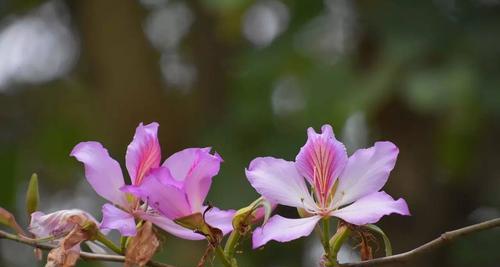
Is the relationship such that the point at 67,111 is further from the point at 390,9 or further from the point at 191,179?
the point at 191,179

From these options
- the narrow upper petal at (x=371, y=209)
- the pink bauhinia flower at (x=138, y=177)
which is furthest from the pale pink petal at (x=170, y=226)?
the narrow upper petal at (x=371, y=209)

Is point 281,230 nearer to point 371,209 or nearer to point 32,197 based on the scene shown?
point 371,209

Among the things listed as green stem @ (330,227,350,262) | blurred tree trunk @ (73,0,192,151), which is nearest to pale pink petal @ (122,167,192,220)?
green stem @ (330,227,350,262)

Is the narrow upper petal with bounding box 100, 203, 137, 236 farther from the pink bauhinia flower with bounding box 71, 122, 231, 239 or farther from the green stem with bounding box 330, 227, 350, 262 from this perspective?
the green stem with bounding box 330, 227, 350, 262

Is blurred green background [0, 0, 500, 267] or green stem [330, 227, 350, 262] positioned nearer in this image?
green stem [330, 227, 350, 262]

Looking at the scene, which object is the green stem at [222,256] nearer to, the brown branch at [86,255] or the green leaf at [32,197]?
the brown branch at [86,255]

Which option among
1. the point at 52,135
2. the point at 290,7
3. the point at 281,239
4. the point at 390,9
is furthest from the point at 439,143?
the point at 281,239

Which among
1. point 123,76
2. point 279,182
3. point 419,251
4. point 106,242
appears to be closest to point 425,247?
point 419,251
